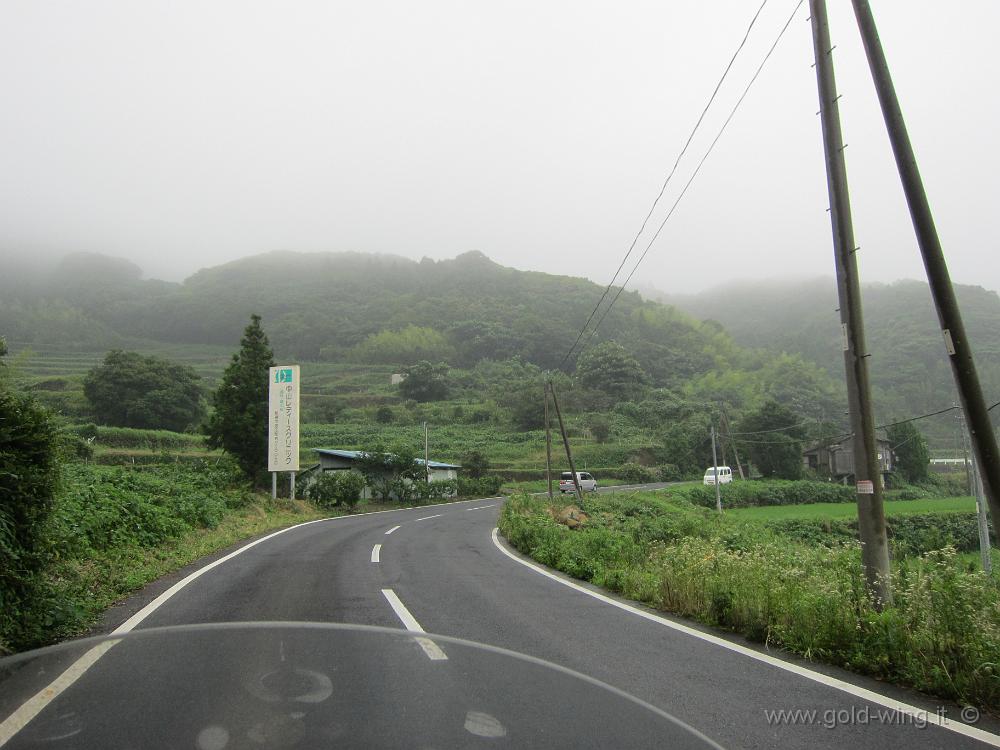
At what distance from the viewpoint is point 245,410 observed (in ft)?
87.4

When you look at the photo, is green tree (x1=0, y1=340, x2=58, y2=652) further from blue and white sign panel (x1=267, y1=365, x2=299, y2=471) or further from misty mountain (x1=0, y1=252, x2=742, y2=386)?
misty mountain (x1=0, y1=252, x2=742, y2=386)

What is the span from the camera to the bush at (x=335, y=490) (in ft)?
102

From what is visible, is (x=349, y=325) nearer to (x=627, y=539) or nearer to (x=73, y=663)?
(x=627, y=539)

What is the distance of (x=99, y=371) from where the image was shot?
51875 mm

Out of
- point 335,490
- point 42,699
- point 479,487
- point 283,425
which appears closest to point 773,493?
point 479,487

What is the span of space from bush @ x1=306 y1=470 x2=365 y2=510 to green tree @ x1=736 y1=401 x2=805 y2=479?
39.0 meters

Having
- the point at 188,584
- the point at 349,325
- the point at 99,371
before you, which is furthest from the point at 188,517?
the point at 349,325

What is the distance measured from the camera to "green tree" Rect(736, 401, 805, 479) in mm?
56750

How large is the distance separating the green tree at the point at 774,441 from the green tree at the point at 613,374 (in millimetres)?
31700

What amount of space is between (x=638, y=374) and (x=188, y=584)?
91.2 meters

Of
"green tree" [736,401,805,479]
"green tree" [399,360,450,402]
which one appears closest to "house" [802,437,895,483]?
"green tree" [736,401,805,479]

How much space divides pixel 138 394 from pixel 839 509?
5251 centimetres

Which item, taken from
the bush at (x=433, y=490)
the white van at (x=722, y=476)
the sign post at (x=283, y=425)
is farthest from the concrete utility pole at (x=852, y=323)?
the white van at (x=722, y=476)

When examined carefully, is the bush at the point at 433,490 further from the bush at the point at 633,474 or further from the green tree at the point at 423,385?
the green tree at the point at 423,385
